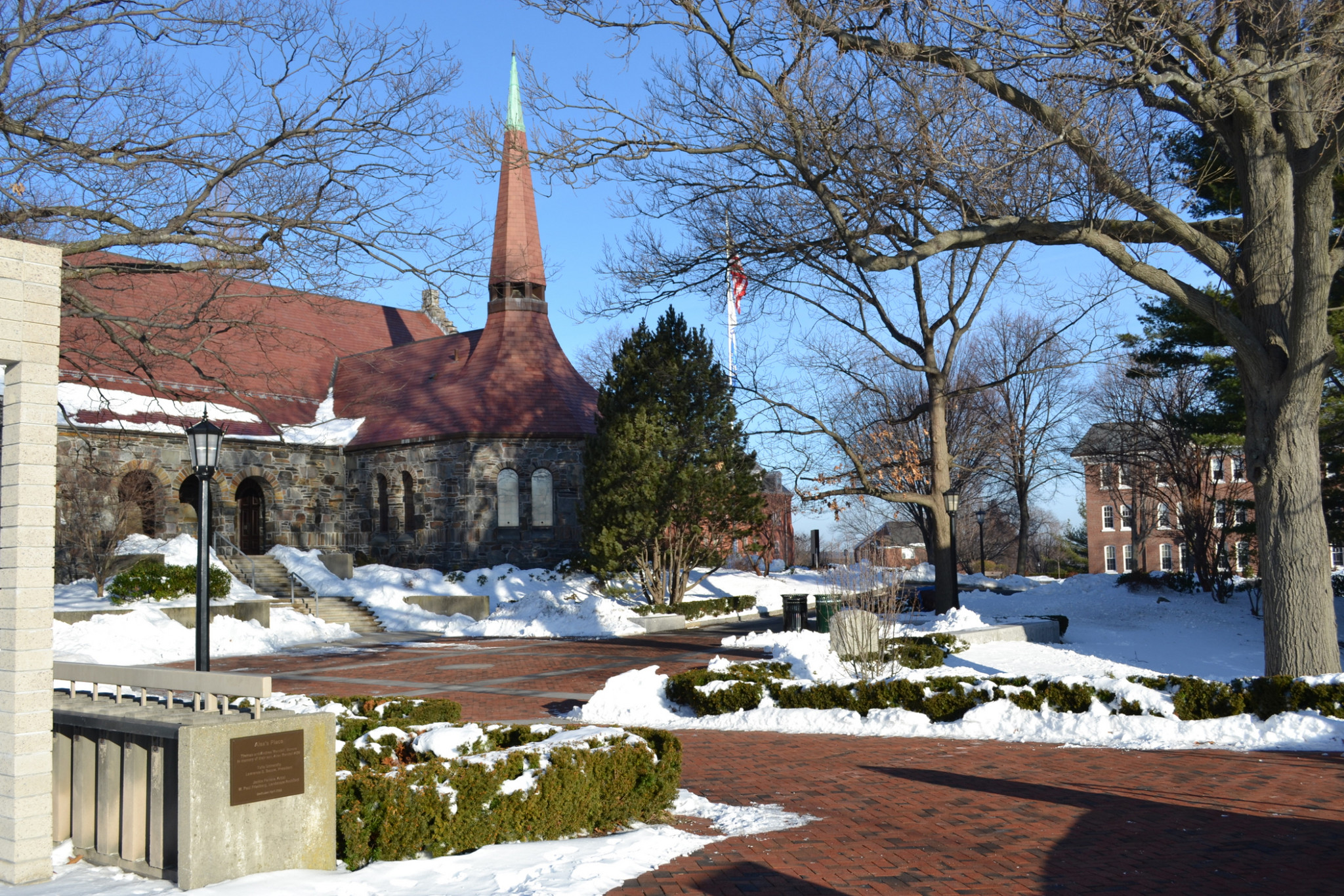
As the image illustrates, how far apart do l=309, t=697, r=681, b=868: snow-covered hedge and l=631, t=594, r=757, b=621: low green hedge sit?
16.8 m

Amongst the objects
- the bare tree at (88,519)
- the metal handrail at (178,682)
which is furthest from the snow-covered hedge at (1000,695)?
the bare tree at (88,519)

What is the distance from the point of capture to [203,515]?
10211mm

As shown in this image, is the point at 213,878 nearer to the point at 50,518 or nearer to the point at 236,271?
the point at 50,518

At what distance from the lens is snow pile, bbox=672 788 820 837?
680 centimetres

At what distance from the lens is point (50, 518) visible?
5.96 metres

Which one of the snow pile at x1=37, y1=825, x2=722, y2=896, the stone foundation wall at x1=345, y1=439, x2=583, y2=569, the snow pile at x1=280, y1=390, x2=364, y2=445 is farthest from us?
the snow pile at x1=280, y1=390, x2=364, y2=445

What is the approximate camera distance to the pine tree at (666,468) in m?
25.0

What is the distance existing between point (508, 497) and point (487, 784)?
23689 mm

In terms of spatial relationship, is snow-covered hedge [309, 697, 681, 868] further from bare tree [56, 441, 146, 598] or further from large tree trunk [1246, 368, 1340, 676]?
bare tree [56, 441, 146, 598]

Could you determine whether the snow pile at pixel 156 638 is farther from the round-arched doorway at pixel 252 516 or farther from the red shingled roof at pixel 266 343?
the round-arched doorway at pixel 252 516

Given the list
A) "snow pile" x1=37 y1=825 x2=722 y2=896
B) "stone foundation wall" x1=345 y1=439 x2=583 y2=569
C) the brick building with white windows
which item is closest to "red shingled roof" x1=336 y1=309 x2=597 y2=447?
"stone foundation wall" x1=345 y1=439 x2=583 y2=569

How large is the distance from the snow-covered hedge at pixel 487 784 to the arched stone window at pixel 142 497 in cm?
2075

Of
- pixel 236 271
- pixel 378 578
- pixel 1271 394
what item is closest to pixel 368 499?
pixel 378 578

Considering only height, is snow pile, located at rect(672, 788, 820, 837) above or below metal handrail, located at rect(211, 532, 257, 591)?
below
